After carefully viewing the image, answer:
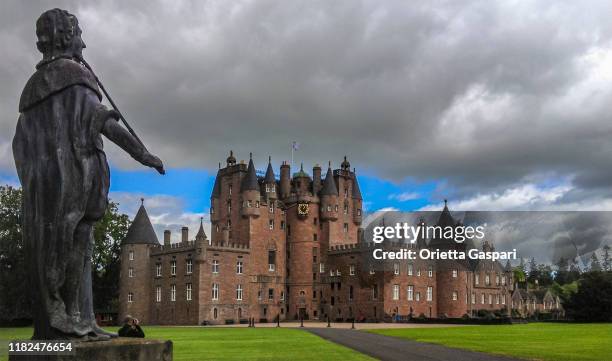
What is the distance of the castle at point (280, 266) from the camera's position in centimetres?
8078

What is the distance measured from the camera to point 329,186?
312 feet

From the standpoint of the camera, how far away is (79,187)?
7.59 meters

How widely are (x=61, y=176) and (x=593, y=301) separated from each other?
80.4 metres

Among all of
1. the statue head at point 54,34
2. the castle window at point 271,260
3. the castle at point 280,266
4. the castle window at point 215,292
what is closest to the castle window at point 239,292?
the castle at point 280,266

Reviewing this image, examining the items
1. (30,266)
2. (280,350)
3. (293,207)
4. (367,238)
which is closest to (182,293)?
(293,207)

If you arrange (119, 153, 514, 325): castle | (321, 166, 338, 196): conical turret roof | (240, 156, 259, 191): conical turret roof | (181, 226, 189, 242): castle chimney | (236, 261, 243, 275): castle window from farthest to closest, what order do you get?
(321, 166, 338, 196): conical turret roof, (240, 156, 259, 191): conical turret roof, (181, 226, 189, 242): castle chimney, (236, 261, 243, 275): castle window, (119, 153, 514, 325): castle

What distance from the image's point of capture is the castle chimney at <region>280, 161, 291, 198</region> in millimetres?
95944

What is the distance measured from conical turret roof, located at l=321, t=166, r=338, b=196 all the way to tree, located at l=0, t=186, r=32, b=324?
41250mm

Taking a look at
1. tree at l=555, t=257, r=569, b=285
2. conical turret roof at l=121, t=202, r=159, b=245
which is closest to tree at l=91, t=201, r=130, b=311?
conical turret roof at l=121, t=202, r=159, b=245

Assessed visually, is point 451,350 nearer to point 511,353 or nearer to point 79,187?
point 511,353

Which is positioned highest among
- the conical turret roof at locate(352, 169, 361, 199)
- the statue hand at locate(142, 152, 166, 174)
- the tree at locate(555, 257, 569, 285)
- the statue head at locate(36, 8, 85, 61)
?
the conical turret roof at locate(352, 169, 361, 199)

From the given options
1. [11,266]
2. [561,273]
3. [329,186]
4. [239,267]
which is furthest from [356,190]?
[561,273]

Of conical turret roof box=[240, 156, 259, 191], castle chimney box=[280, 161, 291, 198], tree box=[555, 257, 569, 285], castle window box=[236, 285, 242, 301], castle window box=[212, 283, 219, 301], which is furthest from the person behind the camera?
tree box=[555, 257, 569, 285]

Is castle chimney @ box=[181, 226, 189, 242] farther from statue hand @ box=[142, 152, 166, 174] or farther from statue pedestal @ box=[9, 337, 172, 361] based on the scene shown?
statue pedestal @ box=[9, 337, 172, 361]
